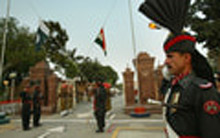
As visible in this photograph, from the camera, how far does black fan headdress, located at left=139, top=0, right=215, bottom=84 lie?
1.16m

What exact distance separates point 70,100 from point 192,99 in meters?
11.8

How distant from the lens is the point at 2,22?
2567 centimetres

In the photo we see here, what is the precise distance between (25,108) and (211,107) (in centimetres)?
679

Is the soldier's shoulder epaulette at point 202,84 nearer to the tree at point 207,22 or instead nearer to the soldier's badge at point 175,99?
the soldier's badge at point 175,99

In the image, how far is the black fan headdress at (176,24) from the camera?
1159 millimetres

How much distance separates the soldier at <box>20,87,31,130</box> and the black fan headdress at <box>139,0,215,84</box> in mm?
6346

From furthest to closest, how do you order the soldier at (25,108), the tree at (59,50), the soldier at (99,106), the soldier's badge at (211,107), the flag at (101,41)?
the tree at (59,50), the flag at (101,41), the soldier at (25,108), the soldier at (99,106), the soldier's badge at (211,107)

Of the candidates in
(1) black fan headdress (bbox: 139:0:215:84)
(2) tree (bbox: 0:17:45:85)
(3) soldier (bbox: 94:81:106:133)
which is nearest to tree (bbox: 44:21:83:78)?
(2) tree (bbox: 0:17:45:85)

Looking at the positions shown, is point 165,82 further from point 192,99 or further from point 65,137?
point 65,137

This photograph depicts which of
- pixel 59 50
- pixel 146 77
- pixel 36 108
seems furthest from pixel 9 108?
pixel 59 50

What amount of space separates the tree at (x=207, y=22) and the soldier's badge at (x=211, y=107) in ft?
24.1

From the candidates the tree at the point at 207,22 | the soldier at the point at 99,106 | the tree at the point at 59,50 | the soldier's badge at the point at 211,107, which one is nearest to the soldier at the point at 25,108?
the soldier at the point at 99,106

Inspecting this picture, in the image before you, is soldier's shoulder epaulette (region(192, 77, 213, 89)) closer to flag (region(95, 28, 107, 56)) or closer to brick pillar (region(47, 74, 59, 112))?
flag (region(95, 28, 107, 56))

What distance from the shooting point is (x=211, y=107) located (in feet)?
2.92
